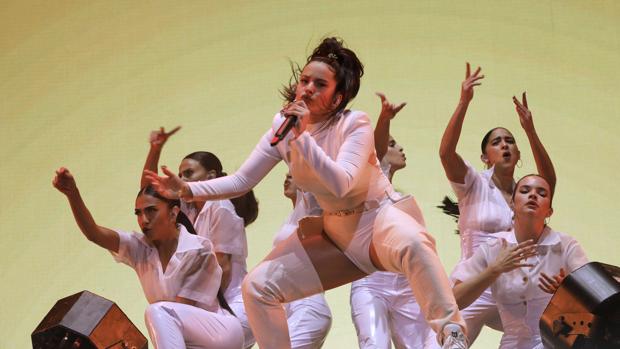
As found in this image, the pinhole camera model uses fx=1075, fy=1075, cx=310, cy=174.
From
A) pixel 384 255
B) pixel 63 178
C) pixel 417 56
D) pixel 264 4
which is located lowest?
pixel 384 255

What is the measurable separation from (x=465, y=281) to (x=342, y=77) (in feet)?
3.54

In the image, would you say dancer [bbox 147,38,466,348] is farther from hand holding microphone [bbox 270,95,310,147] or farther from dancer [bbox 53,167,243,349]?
dancer [bbox 53,167,243,349]

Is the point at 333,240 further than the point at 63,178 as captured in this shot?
No

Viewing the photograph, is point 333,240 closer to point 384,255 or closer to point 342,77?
point 384,255

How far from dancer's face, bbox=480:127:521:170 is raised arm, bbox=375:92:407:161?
0.63 meters

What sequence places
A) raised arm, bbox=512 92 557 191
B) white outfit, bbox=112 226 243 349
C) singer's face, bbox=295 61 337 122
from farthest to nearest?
raised arm, bbox=512 92 557 191 < white outfit, bbox=112 226 243 349 < singer's face, bbox=295 61 337 122

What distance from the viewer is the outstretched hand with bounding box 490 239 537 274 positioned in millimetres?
3773

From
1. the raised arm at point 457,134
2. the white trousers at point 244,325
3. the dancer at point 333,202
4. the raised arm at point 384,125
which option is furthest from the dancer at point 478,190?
the dancer at point 333,202

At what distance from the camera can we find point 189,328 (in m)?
3.87

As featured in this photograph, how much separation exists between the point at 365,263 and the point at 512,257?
77 cm

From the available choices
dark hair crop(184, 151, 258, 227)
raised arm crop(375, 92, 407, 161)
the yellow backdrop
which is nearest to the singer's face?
raised arm crop(375, 92, 407, 161)

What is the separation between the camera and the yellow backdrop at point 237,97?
5.88 meters

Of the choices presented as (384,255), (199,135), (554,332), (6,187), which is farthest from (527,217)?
(6,187)

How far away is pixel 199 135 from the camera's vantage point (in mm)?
6070
